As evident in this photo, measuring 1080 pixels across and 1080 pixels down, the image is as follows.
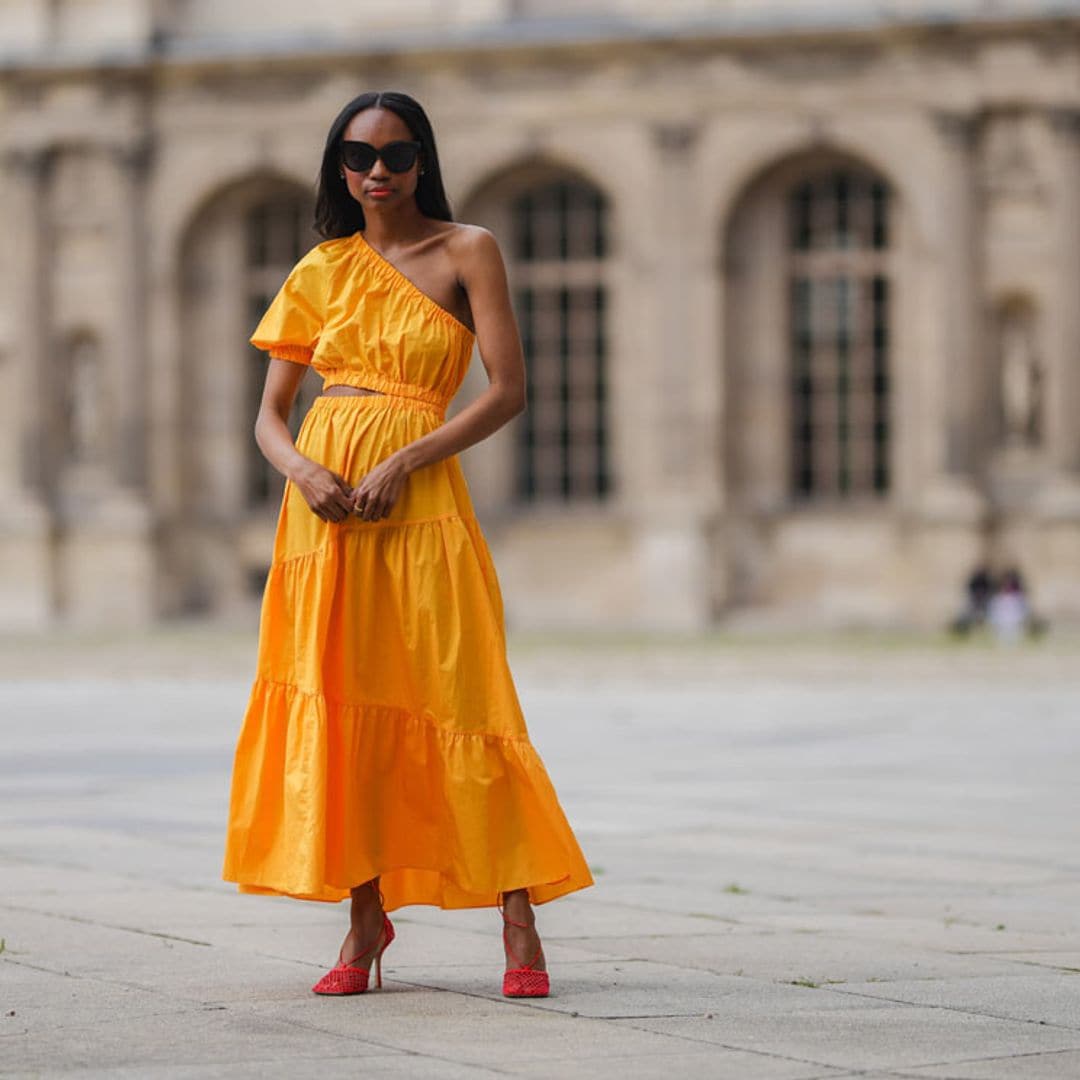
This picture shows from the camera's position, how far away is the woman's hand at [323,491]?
19.2 ft

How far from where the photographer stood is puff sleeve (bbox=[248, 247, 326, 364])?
241 inches

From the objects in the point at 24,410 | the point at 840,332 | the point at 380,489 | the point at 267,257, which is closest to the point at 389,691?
the point at 380,489

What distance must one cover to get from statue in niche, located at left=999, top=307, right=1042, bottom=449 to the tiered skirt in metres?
27.1

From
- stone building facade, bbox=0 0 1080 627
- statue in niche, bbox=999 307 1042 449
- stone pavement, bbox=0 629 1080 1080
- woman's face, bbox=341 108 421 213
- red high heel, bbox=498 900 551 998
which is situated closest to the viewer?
stone pavement, bbox=0 629 1080 1080

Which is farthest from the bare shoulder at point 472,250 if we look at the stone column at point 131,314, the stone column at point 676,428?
the stone column at point 131,314

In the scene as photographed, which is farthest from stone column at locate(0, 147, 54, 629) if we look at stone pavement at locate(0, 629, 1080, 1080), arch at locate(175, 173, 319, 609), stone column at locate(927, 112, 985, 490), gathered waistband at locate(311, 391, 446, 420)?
gathered waistband at locate(311, 391, 446, 420)

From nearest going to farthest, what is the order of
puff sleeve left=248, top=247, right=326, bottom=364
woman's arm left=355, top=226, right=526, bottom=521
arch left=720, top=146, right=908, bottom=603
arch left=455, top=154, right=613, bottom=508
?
woman's arm left=355, top=226, right=526, bottom=521 → puff sleeve left=248, top=247, right=326, bottom=364 → arch left=720, top=146, right=908, bottom=603 → arch left=455, top=154, right=613, bottom=508

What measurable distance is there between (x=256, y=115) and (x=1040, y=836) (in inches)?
1009

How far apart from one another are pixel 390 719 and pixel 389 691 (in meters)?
0.06

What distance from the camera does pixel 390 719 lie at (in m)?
5.87

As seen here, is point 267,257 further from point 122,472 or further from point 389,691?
point 389,691

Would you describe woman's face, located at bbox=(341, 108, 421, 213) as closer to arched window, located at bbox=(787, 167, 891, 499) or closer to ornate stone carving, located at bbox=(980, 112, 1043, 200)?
ornate stone carving, located at bbox=(980, 112, 1043, 200)

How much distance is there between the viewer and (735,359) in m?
33.3

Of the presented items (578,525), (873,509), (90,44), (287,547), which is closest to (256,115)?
(90,44)
